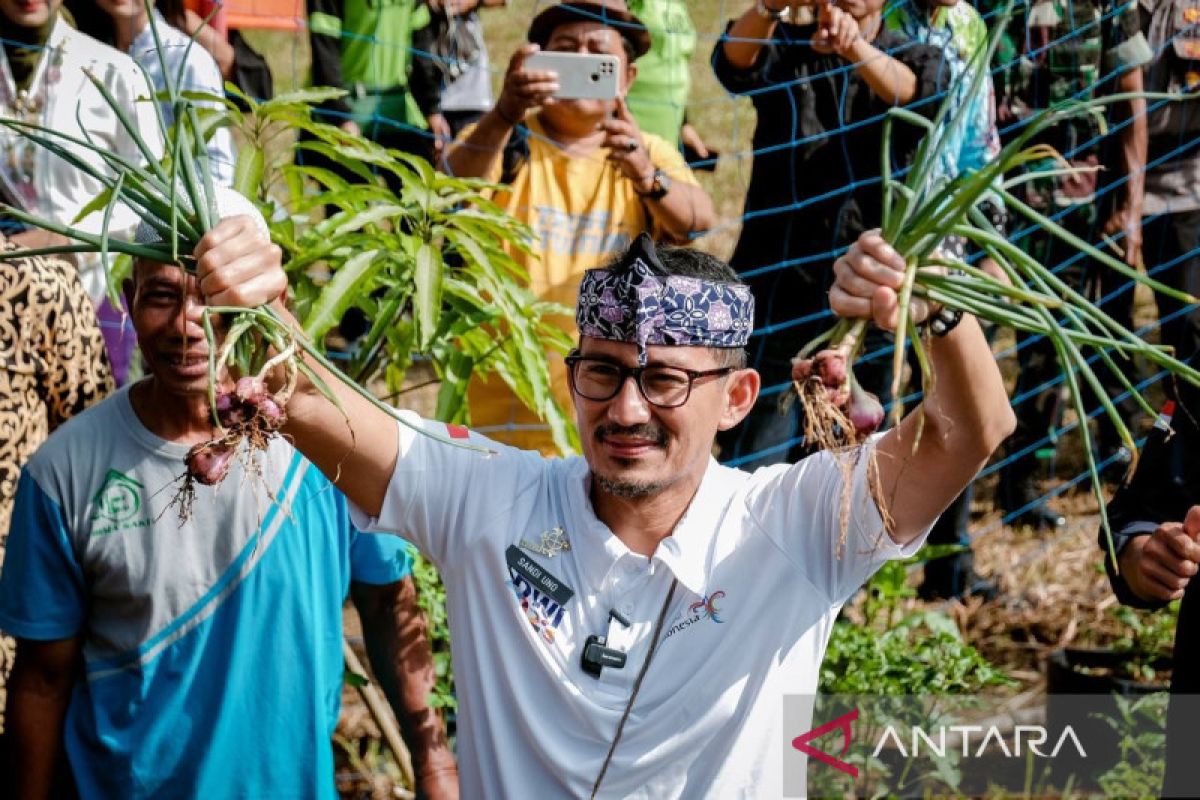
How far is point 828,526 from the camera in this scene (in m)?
2.48

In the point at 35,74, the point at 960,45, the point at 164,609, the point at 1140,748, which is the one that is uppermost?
the point at 35,74

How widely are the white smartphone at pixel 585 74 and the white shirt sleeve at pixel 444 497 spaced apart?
1.93 m

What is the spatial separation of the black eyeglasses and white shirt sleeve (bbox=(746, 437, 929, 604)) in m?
0.24

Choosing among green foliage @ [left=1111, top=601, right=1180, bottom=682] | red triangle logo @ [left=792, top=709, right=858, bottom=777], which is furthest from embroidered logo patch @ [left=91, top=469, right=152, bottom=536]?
green foliage @ [left=1111, top=601, right=1180, bottom=682]

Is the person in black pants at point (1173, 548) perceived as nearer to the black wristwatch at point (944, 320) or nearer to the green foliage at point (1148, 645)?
the black wristwatch at point (944, 320)

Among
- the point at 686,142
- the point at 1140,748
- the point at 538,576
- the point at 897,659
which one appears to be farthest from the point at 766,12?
the point at 538,576

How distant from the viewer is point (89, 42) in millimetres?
3965

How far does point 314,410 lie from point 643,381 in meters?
0.52

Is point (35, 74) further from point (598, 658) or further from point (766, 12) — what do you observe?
point (598, 658)

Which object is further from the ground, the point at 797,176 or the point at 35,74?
the point at 35,74

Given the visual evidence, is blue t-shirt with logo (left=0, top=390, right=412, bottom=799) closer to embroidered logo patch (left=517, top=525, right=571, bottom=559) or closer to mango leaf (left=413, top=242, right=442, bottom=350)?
mango leaf (left=413, top=242, right=442, bottom=350)

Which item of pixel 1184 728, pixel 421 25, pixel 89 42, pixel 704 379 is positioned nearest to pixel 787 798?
pixel 704 379

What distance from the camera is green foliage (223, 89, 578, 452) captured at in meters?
2.79

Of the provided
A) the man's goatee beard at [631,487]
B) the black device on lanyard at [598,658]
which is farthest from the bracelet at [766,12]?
the black device on lanyard at [598,658]
